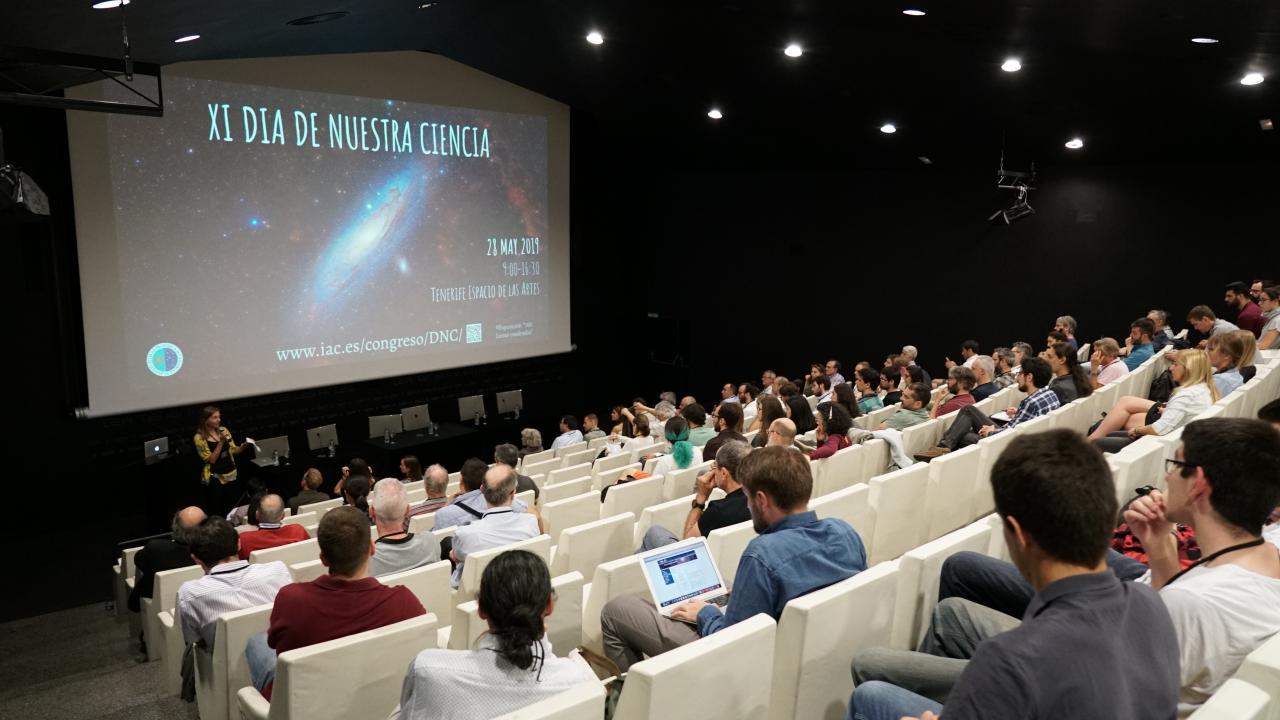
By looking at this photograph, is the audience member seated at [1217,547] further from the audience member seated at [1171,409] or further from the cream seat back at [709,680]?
the audience member seated at [1171,409]

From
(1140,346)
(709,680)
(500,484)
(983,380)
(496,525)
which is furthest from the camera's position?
(1140,346)

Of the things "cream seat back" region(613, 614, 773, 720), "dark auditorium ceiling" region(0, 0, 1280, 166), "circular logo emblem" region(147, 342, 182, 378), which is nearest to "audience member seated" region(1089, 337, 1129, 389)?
"dark auditorium ceiling" region(0, 0, 1280, 166)

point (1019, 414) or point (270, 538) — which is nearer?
point (270, 538)

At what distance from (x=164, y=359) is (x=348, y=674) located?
26.6 feet

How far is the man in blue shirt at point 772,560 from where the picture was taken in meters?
2.69

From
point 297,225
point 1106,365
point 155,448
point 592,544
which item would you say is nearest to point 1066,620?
point 592,544

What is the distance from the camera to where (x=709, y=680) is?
221cm

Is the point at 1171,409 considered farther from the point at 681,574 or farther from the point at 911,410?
the point at 681,574

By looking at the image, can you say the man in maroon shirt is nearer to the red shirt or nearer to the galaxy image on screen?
the red shirt

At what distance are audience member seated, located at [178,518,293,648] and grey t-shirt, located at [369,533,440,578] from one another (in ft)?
1.36

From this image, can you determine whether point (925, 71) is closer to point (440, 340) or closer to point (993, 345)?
point (993, 345)

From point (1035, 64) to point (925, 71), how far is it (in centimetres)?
102

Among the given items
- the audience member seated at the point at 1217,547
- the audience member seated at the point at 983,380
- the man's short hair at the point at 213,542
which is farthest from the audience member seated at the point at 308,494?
the audience member seated at the point at 1217,547

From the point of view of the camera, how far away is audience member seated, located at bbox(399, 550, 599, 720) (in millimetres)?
2297
